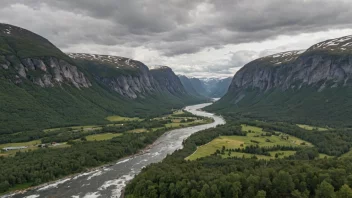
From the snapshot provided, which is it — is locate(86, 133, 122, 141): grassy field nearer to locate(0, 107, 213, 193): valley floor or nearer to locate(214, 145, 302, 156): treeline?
locate(0, 107, 213, 193): valley floor

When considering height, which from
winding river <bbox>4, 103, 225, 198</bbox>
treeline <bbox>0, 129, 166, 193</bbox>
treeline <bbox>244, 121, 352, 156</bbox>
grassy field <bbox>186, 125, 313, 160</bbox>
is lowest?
treeline <bbox>244, 121, 352, 156</bbox>

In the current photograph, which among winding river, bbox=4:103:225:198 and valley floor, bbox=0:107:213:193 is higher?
valley floor, bbox=0:107:213:193

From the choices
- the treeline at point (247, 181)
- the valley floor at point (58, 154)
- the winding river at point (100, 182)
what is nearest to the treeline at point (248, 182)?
the treeline at point (247, 181)

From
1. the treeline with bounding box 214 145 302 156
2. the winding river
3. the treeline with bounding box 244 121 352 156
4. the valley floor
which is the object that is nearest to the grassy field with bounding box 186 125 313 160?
the treeline with bounding box 214 145 302 156

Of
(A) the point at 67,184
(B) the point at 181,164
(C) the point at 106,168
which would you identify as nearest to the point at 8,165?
(A) the point at 67,184

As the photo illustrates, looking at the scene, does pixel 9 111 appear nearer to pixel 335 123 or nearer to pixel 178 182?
pixel 178 182

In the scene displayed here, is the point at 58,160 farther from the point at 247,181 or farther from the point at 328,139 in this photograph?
the point at 328,139

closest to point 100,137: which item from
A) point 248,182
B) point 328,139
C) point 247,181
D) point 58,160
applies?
Result: point 58,160
